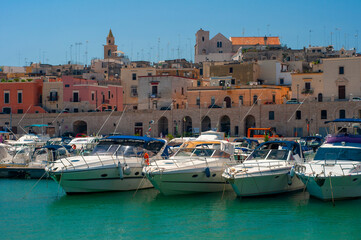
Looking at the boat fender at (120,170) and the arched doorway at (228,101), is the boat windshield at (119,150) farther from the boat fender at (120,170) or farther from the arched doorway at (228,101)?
the arched doorway at (228,101)

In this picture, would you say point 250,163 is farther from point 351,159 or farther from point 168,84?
point 168,84

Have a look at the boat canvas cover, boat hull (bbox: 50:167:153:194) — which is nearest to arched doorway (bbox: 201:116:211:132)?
the boat canvas cover

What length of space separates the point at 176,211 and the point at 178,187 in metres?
2.30

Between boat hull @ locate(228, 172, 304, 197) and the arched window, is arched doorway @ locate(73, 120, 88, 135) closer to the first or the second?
the arched window

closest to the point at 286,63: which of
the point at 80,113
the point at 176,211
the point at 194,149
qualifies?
the point at 80,113

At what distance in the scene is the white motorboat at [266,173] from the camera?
22.5 metres

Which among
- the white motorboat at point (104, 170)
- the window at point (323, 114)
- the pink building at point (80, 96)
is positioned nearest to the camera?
the white motorboat at point (104, 170)

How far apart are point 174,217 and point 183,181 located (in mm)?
3305

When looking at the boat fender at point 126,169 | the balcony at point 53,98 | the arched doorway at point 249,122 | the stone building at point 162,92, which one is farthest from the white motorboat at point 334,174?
the balcony at point 53,98

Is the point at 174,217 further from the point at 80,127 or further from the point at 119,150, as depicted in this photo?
the point at 80,127

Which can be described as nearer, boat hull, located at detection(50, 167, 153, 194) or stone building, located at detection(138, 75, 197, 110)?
boat hull, located at detection(50, 167, 153, 194)

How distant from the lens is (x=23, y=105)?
6731 cm

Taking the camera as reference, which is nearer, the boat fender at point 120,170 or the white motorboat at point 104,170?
the white motorboat at point 104,170

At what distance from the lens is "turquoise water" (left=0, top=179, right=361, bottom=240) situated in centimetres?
1831
